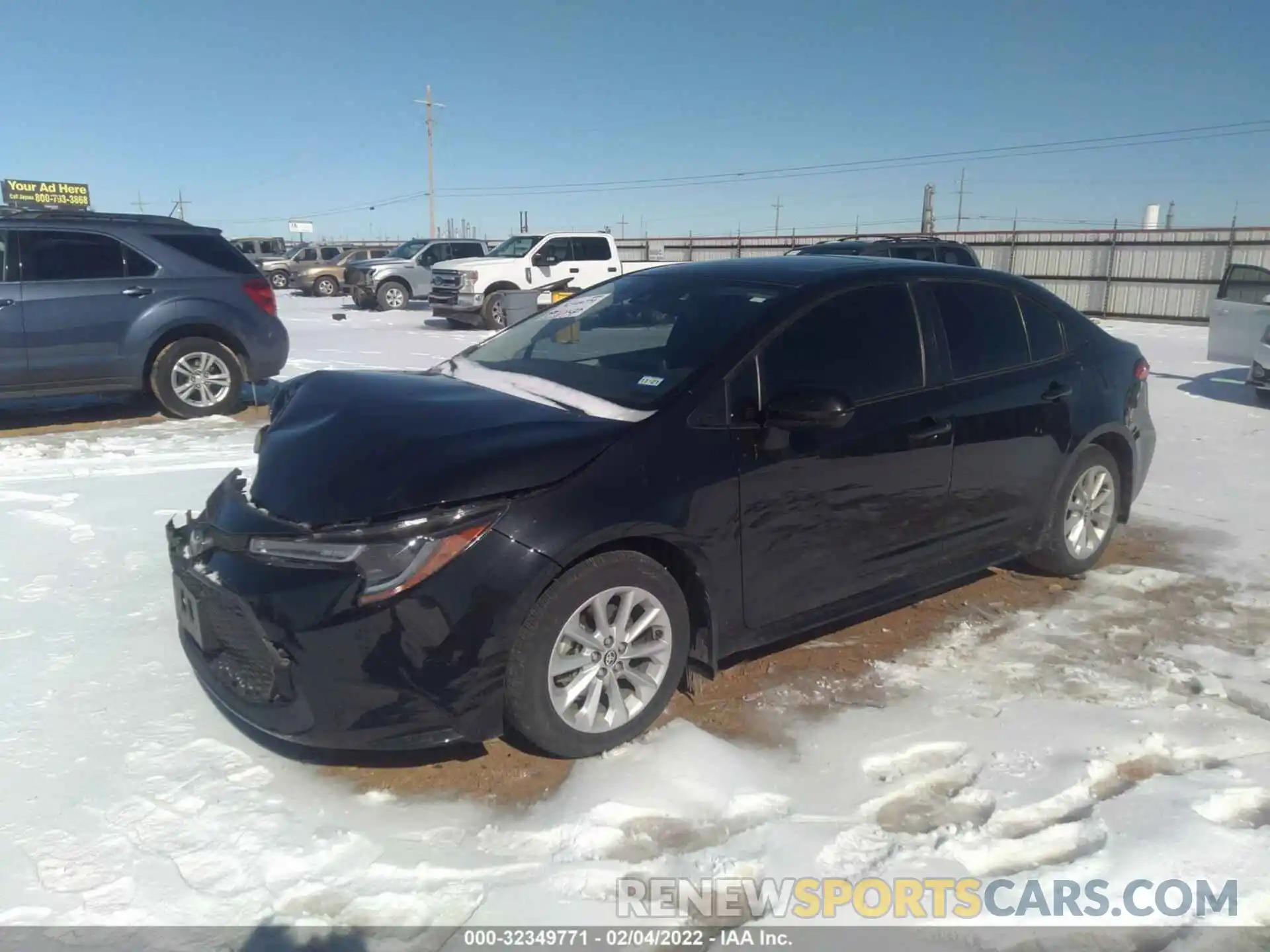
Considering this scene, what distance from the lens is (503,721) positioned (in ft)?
9.72

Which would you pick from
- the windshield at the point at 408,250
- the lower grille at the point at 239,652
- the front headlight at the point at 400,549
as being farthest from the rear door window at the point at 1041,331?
the windshield at the point at 408,250

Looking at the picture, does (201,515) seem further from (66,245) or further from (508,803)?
(66,245)

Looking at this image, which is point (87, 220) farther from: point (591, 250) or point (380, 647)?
point (591, 250)

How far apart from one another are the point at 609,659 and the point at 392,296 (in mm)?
21061

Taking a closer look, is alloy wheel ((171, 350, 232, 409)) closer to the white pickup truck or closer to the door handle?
the door handle

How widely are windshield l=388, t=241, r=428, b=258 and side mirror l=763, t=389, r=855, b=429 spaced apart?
73.3ft

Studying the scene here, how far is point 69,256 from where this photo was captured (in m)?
7.92

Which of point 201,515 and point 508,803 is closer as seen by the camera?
point 508,803

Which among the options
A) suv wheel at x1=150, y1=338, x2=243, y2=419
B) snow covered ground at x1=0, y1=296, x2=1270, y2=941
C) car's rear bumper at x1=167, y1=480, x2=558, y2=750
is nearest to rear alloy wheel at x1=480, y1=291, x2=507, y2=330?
suv wheel at x1=150, y1=338, x2=243, y2=419

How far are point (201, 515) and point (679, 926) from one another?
7.17 feet

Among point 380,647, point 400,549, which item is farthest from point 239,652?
point 400,549

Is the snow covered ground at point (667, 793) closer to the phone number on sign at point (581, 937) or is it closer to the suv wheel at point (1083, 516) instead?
the phone number on sign at point (581, 937)

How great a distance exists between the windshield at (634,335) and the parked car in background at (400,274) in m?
18.3

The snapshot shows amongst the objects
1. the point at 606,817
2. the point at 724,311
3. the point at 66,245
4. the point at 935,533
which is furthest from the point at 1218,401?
the point at 66,245
